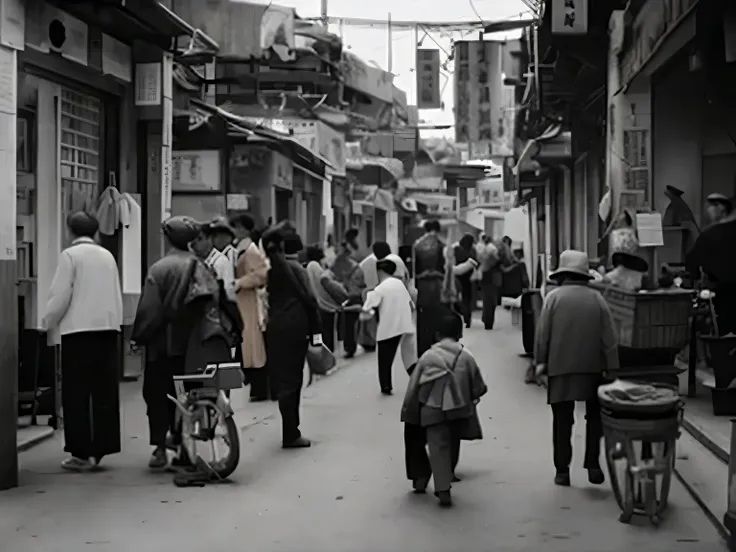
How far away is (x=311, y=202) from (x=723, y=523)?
86.0ft

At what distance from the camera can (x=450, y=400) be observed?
7.69m

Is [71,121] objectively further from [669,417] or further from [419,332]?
[669,417]

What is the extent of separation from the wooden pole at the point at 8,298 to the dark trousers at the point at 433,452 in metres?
2.97

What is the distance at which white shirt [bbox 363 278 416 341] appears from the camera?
44.9 feet

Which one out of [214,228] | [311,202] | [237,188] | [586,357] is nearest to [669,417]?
[586,357]

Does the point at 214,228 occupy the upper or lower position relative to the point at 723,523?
upper

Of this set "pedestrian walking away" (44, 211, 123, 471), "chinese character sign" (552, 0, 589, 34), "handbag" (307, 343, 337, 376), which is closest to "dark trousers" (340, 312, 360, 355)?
"chinese character sign" (552, 0, 589, 34)

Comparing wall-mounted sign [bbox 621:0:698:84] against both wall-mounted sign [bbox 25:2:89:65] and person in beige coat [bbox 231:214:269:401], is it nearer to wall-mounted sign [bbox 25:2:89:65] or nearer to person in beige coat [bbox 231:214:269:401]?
person in beige coat [bbox 231:214:269:401]

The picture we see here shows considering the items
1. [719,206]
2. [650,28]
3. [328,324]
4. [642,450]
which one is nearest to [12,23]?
[642,450]

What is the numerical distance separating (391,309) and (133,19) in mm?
4721

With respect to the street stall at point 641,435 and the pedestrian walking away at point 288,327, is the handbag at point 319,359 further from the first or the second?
the street stall at point 641,435

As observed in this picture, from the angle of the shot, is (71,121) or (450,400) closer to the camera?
(450,400)

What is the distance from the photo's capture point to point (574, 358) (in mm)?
8258

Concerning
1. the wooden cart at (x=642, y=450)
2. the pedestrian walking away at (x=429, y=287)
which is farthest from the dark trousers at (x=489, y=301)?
the wooden cart at (x=642, y=450)
